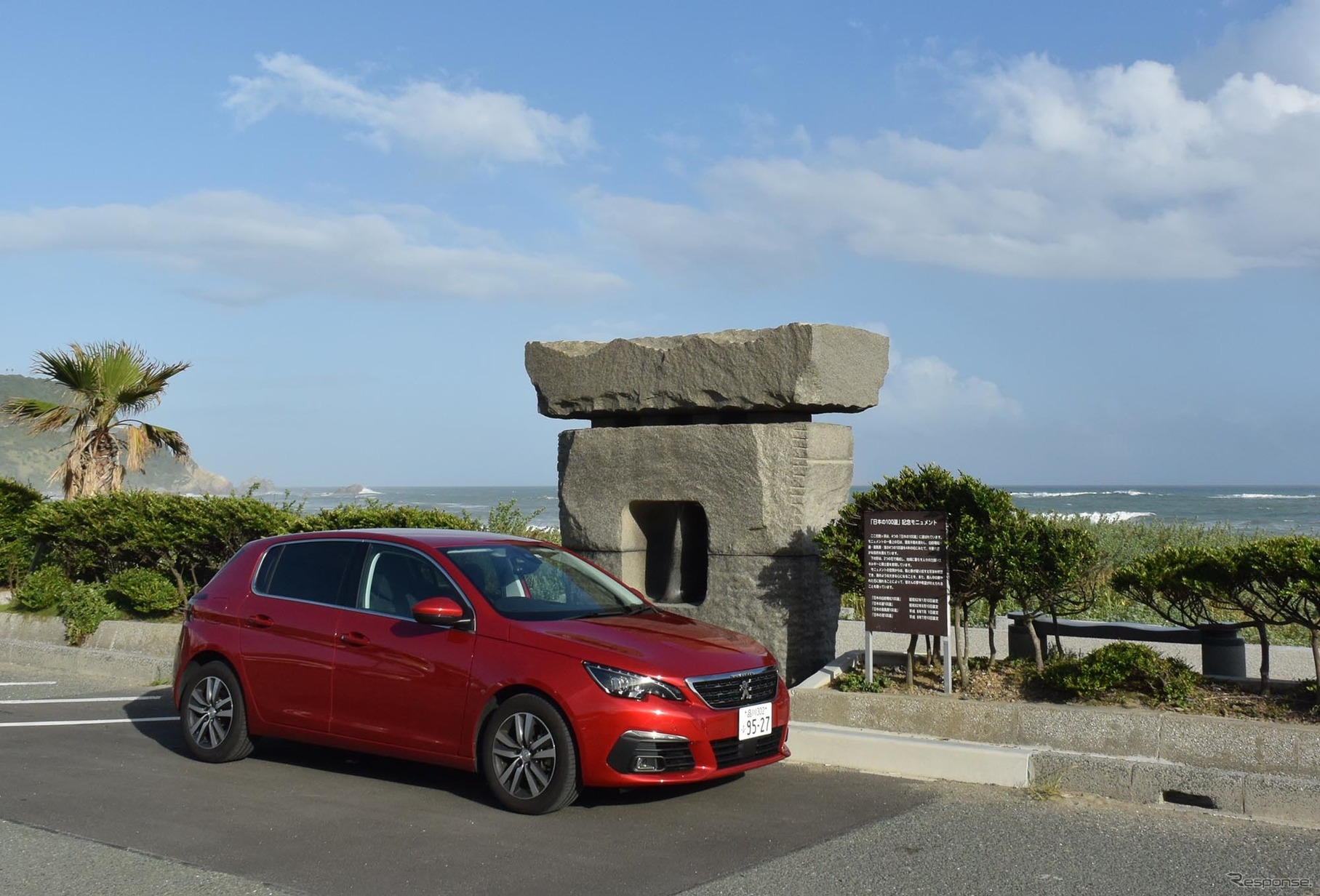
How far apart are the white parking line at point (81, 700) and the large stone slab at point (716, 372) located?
453 centimetres

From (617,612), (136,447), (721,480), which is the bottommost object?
(617,612)

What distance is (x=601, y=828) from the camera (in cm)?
638

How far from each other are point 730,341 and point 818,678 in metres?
2.74

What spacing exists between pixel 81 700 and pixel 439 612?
5720 millimetres

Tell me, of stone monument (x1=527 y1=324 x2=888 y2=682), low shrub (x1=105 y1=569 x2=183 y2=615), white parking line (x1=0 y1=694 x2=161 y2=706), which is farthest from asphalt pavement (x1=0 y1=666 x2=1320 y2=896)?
low shrub (x1=105 y1=569 x2=183 y2=615)

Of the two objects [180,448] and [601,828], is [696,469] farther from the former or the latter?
[180,448]

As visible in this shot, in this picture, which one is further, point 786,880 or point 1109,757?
point 1109,757

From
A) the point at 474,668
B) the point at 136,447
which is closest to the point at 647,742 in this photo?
the point at 474,668

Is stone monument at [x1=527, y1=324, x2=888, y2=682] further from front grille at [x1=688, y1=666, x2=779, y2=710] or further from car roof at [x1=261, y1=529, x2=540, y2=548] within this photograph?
front grille at [x1=688, y1=666, x2=779, y2=710]

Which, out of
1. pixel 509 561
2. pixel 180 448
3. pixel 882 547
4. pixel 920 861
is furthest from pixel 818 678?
pixel 180 448

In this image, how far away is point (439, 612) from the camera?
273 inches

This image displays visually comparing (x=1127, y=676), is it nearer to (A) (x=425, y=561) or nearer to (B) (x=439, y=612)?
(B) (x=439, y=612)

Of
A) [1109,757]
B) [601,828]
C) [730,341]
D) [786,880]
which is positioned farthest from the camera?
[730,341]

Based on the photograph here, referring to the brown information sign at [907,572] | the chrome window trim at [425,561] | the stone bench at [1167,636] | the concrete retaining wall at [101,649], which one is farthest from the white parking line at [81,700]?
the stone bench at [1167,636]
